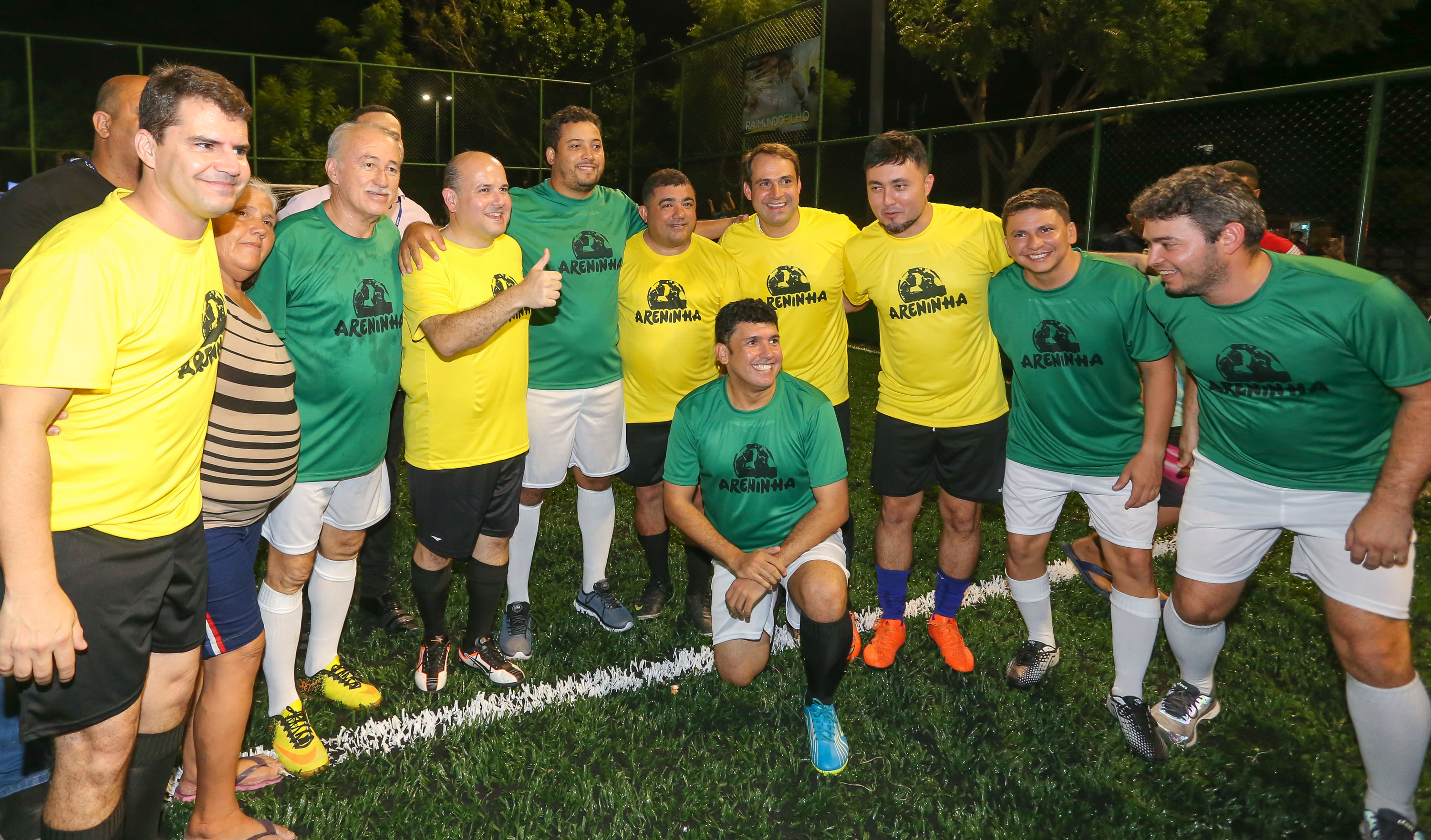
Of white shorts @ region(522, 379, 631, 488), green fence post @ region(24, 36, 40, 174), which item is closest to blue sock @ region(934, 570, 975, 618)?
white shorts @ region(522, 379, 631, 488)

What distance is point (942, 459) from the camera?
4.24m

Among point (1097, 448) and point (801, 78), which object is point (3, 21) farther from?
point (1097, 448)

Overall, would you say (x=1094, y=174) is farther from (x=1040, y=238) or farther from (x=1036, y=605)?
(x=1036, y=605)

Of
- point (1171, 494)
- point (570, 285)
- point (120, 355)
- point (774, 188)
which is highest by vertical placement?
point (774, 188)

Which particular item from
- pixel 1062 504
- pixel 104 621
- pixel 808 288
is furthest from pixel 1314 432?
pixel 104 621

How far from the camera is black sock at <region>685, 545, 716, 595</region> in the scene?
468 cm

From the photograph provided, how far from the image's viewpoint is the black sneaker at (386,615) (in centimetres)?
452

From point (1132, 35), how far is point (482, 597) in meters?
17.3

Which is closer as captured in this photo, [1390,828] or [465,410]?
[1390,828]

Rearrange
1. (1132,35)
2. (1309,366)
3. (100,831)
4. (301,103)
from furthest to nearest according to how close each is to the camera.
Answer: (301,103) < (1132,35) < (1309,366) < (100,831)

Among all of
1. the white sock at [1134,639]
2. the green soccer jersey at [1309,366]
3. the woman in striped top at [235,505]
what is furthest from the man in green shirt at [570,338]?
the green soccer jersey at [1309,366]

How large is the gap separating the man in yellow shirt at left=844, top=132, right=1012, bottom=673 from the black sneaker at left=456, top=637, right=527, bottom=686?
1.64 metres

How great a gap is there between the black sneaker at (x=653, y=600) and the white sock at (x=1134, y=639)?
89.4 inches

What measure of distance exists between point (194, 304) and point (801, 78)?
13.1 m
